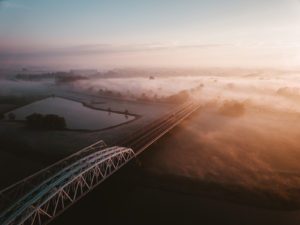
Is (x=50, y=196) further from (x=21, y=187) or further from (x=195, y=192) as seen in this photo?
(x=195, y=192)

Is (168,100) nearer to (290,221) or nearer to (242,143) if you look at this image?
(242,143)

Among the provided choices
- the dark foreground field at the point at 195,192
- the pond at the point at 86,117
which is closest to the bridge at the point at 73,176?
the dark foreground field at the point at 195,192

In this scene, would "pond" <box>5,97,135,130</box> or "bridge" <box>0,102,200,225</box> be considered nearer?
"bridge" <box>0,102,200,225</box>

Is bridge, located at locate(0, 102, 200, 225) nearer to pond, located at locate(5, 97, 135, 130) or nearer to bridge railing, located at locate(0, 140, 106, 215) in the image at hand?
bridge railing, located at locate(0, 140, 106, 215)

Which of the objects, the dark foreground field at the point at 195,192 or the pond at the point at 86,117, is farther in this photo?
the pond at the point at 86,117

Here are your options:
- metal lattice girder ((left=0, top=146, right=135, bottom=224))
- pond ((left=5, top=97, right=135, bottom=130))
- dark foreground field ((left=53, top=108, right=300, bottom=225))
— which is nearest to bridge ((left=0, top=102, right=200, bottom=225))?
metal lattice girder ((left=0, top=146, right=135, bottom=224))

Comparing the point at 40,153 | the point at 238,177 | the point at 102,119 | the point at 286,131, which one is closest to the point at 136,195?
the point at 238,177

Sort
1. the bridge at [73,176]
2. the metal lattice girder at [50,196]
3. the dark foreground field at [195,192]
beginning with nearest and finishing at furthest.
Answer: the metal lattice girder at [50,196] < the bridge at [73,176] < the dark foreground field at [195,192]

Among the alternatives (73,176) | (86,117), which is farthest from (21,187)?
(86,117)

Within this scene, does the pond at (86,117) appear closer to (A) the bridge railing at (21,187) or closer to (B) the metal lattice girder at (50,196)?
(A) the bridge railing at (21,187)
